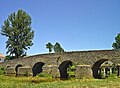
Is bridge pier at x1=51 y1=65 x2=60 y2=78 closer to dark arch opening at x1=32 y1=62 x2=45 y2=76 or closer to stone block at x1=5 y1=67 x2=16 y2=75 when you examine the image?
dark arch opening at x1=32 y1=62 x2=45 y2=76

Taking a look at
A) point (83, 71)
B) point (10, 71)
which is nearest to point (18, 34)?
point (10, 71)

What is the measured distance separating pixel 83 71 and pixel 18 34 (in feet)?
82.0

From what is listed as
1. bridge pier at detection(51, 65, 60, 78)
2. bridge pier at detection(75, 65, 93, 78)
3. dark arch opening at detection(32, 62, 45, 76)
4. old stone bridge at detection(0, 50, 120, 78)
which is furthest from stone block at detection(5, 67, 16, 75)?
bridge pier at detection(75, 65, 93, 78)

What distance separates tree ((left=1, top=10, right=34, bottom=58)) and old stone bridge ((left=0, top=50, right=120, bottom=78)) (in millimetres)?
4242

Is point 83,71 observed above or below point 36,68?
below

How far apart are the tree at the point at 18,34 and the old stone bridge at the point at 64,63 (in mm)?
4242

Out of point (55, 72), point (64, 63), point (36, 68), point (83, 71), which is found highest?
point (64, 63)

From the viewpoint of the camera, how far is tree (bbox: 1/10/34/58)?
55.7 m

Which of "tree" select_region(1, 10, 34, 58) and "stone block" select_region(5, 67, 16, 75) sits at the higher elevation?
"tree" select_region(1, 10, 34, 58)

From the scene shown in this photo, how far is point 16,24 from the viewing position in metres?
57.1

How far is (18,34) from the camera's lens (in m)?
56.2

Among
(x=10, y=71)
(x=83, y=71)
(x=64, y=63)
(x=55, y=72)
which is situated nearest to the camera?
(x=83, y=71)

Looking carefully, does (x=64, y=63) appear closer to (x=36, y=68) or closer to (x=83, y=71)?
(x=83, y=71)

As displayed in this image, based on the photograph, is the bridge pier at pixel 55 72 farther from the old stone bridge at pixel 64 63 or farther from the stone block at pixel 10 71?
the stone block at pixel 10 71
